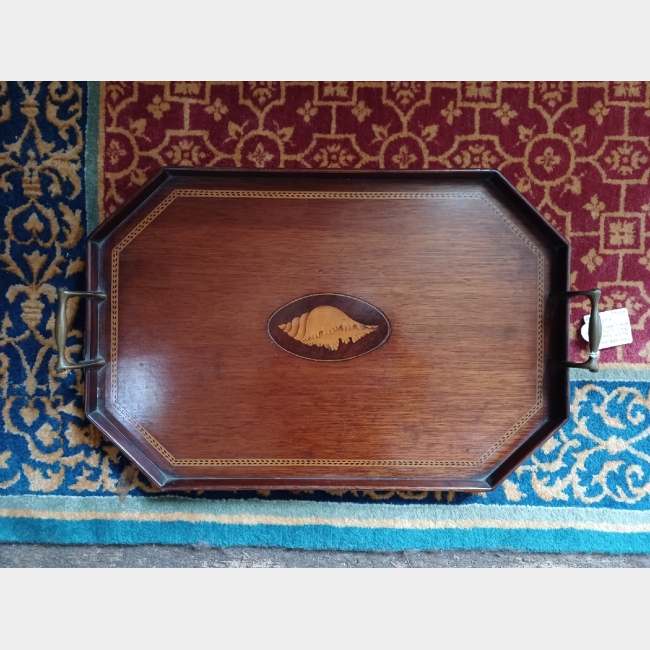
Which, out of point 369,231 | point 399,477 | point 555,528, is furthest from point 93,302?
point 555,528

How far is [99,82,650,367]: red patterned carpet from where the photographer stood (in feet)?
3.19

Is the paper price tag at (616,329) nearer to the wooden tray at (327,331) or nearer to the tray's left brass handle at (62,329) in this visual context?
the wooden tray at (327,331)

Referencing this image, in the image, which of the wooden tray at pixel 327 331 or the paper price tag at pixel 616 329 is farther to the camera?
the paper price tag at pixel 616 329

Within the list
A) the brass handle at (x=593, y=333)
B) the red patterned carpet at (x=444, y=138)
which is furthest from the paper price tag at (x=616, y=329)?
the brass handle at (x=593, y=333)

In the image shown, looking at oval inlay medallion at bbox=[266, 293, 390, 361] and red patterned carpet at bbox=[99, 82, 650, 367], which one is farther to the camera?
red patterned carpet at bbox=[99, 82, 650, 367]

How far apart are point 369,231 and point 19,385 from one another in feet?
2.73

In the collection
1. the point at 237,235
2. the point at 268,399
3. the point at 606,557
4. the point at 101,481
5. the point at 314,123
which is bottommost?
the point at 606,557

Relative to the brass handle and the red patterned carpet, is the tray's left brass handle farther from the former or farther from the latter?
the brass handle

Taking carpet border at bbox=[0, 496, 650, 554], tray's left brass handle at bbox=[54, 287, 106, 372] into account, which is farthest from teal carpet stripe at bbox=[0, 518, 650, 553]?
tray's left brass handle at bbox=[54, 287, 106, 372]

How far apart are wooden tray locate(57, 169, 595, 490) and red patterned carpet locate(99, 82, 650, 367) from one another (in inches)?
6.0

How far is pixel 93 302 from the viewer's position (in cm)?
86

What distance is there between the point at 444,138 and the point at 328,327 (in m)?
0.50

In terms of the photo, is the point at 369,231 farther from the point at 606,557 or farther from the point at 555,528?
the point at 606,557

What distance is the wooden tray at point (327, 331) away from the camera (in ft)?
2.84
